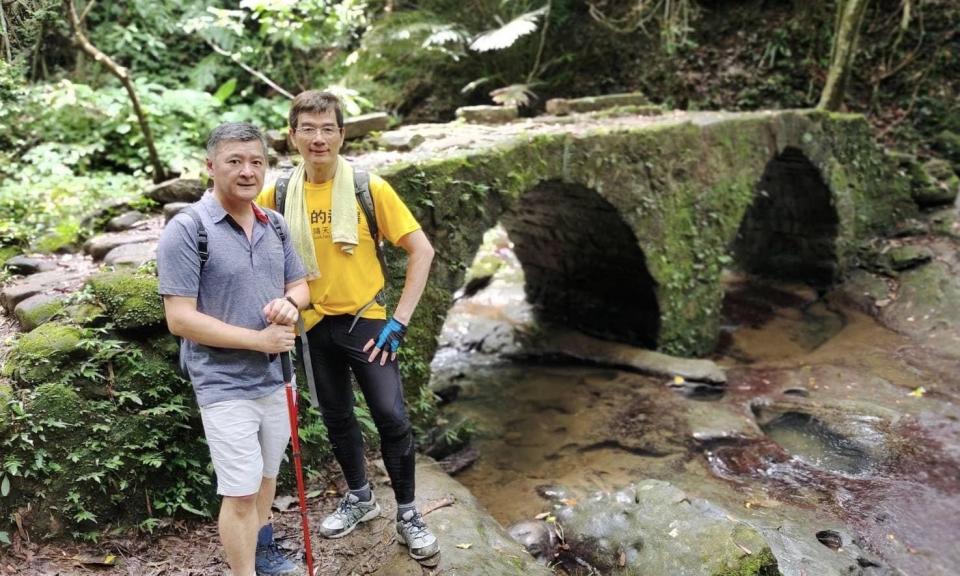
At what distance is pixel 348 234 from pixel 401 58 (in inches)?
347

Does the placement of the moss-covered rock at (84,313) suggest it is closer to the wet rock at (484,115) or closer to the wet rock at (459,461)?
the wet rock at (459,461)

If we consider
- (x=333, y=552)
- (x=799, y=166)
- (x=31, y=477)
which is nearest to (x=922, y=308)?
(x=799, y=166)

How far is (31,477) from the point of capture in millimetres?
3076

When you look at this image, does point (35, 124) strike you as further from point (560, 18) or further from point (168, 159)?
point (560, 18)

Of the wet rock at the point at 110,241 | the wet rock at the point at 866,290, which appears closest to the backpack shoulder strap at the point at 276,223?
the wet rock at the point at 110,241

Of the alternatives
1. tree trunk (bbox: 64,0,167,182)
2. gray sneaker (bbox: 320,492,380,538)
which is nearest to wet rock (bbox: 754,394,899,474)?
gray sneaker (bbox: 320,492,380,538)

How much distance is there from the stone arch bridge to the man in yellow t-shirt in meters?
1.69

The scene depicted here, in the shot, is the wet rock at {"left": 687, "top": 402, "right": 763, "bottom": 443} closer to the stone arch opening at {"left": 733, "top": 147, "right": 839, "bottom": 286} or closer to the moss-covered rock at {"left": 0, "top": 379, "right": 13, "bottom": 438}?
the stone arch opening at {"left": 733, "top": 147, "right": 839, "bottom": 286}

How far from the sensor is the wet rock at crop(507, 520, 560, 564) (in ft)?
14.0

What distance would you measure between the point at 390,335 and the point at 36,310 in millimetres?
2020

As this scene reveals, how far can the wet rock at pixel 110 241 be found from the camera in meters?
4.57

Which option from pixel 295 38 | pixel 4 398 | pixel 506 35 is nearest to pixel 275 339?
pixel 4 398

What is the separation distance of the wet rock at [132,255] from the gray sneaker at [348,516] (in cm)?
187

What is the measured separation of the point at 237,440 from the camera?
101 inches
